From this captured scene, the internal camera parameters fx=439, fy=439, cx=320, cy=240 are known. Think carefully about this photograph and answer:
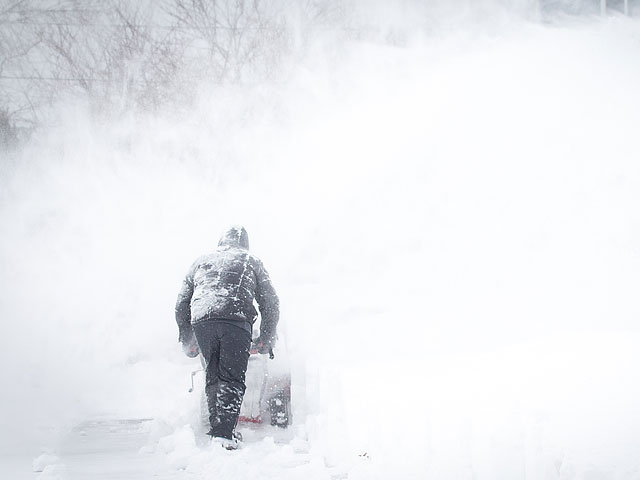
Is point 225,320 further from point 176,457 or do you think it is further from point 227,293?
point 176,457

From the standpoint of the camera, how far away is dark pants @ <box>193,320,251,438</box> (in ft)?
10.6

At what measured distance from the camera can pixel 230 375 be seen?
3357mm

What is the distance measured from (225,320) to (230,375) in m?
0.42

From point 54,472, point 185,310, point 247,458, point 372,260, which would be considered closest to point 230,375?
point 247,458

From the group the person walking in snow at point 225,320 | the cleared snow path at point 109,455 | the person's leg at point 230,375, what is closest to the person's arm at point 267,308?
the person walking in snow at point 225,320

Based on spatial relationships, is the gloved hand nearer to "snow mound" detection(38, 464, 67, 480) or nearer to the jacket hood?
the jacket hood

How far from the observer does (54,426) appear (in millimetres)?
3980

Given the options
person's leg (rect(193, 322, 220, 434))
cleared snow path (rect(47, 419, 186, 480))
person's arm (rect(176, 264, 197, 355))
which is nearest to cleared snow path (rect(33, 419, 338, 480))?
cleared snow path (rect(47, 419, 186, 480))

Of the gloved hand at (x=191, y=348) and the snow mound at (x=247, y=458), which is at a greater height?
the gloved hand at (x=191, y=348)

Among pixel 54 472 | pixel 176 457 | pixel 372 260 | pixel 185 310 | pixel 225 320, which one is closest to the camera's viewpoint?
pixel 54 472

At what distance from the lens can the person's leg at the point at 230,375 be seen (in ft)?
10.6

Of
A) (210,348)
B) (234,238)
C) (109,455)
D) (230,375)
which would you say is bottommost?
(109,455)

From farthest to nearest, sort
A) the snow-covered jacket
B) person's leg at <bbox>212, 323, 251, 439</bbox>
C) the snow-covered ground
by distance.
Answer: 1. the snow-covered jacket
2. person's leg at <bbox>212, 323, 251, 439</bbox>
3. the snow-covered ground

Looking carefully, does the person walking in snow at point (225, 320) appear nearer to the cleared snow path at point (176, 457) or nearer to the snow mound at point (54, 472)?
the cleared snow path at point (176, 457)
